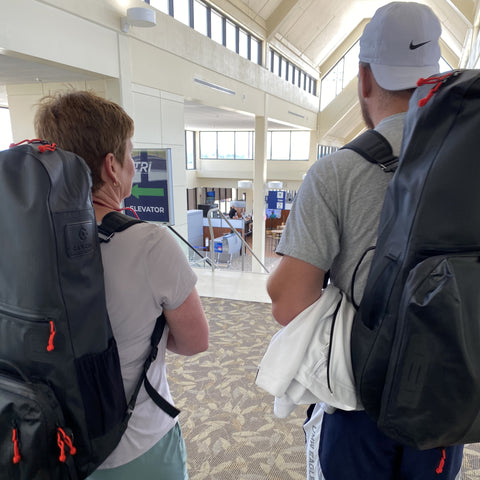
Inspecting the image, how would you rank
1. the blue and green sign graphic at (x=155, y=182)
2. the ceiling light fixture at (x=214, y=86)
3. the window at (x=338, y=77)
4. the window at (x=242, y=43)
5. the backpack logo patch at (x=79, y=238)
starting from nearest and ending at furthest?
the backpack logo patch at (x=79, y=238) < the blue and green sign graphic at (x=155, y=182) < the ceiling light fixture at (x=214, y=86) < the window at (x=242, y=43) < the window at (x=338, y=77)

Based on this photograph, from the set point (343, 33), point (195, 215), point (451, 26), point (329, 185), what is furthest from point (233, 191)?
point (329, 185)

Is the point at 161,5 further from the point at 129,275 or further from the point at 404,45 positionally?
the point at 129,275

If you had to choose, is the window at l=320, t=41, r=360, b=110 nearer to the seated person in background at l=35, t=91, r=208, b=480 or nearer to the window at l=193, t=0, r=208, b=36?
the window at l=193, t=0, r=208, b=36

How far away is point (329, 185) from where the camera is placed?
0.89 metres

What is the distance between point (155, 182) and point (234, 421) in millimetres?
3289

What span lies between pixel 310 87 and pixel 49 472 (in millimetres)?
19222

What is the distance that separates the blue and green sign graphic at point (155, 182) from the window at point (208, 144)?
17072mm

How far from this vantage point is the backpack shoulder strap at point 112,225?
90 centimetres

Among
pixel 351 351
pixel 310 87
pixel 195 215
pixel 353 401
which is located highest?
pixel 310 87

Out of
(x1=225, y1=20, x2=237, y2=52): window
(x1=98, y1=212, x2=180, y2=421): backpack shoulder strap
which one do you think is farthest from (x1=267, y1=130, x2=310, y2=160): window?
(x1=98, y1=212, x2=180, y2=421): backpack shoulder strap

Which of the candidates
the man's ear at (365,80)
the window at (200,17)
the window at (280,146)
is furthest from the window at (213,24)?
the window at (280,146)

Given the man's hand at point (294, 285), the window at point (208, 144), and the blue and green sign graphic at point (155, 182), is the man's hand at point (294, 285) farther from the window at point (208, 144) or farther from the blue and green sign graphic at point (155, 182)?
the window at point (208, 144)

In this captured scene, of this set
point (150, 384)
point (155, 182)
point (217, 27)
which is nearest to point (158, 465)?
point (150, 384)

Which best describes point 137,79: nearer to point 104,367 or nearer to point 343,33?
point 104,367
